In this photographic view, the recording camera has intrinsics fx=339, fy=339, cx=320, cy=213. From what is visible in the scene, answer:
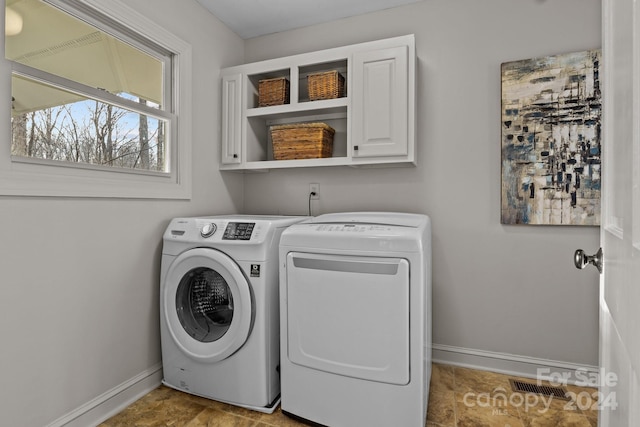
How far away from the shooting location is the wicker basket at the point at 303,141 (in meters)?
2.30

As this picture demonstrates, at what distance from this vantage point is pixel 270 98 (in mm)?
2459

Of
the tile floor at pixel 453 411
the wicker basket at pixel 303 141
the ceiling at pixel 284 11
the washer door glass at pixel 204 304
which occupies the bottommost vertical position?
the tile floor at pixel 453 411

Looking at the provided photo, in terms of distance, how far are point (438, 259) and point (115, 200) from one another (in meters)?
1.95

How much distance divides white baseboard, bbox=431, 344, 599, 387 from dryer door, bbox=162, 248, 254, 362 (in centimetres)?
137

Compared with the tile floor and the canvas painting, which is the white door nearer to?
the tile floor

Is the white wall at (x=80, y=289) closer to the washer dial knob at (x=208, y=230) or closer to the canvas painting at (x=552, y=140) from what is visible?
the washer dial knob at (x=208, y=230)

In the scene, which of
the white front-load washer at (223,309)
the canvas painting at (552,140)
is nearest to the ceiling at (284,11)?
the canvas painting at (552,140)

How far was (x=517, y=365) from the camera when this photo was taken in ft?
6.88

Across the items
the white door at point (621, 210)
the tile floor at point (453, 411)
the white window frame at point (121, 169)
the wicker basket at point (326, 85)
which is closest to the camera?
the white door at point (621, 210)

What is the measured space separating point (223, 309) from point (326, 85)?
157 cm

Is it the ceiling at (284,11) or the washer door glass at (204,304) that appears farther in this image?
the ceiling at (284,11)

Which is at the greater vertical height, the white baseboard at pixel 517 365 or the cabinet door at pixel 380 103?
the cabinet door at pixel 380 103

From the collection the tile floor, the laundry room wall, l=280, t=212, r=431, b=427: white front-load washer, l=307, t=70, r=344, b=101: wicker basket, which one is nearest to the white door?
l=280, t=212, r=431, b=427: white front-load washer

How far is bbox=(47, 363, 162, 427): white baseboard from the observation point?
5.16 ft
